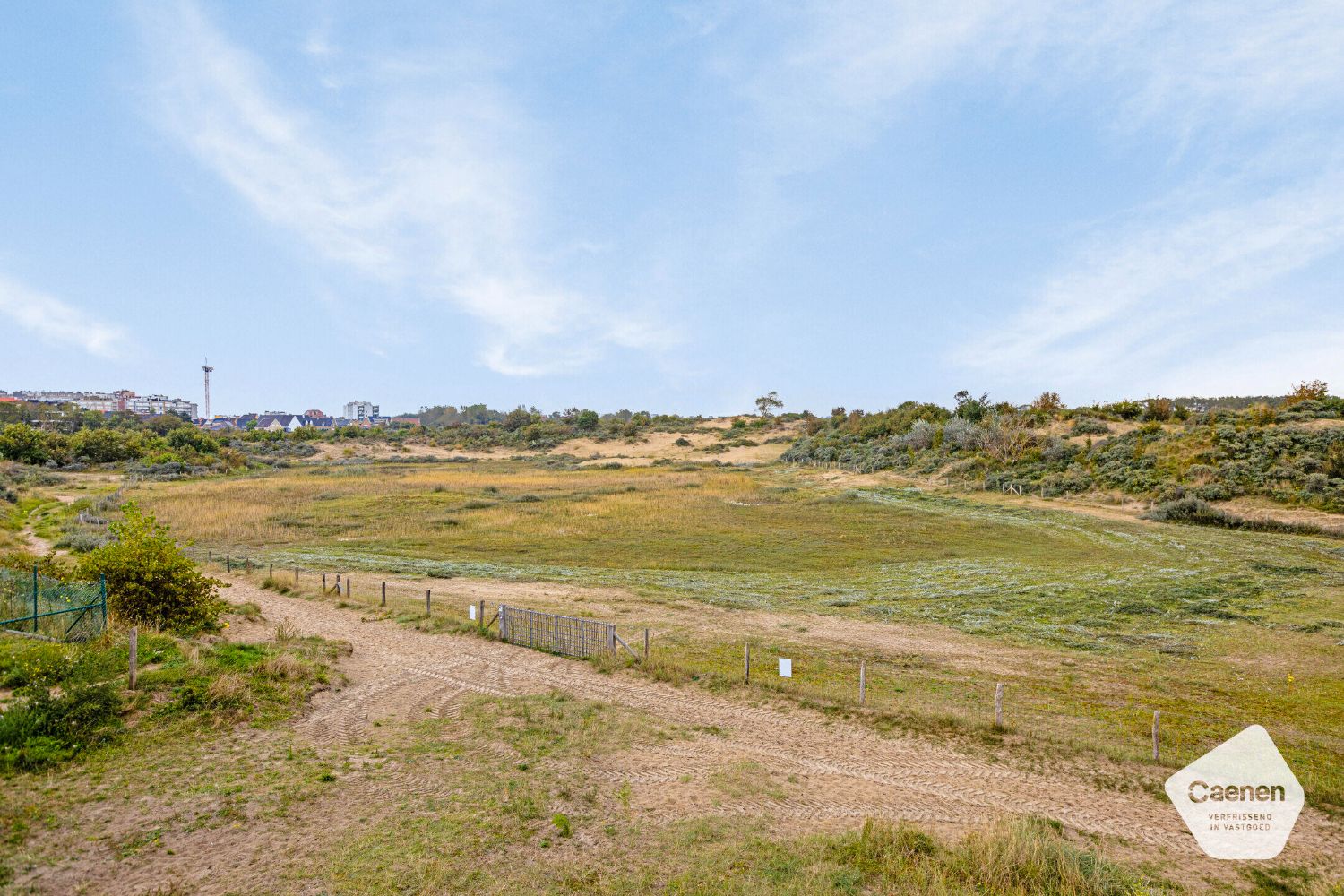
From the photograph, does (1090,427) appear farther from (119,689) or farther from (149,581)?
(119,689)

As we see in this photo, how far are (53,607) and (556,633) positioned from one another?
38.7 feet

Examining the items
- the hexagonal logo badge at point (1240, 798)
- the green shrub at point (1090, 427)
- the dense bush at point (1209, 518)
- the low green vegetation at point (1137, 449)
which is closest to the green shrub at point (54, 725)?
the hexagonal logo badge at point (1240, 798)

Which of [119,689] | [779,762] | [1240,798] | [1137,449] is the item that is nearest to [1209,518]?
[1137,449]

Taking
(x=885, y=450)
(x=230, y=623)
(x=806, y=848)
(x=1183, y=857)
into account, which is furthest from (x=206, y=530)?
(x=885, y=450)

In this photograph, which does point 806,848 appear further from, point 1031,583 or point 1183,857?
point 1031,583

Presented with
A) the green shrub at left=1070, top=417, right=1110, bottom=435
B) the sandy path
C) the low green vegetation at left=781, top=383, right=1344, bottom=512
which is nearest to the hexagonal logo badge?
the sandy path

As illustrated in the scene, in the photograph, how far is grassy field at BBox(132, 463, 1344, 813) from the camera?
1450cm

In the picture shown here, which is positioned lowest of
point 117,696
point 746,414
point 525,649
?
point 525,649

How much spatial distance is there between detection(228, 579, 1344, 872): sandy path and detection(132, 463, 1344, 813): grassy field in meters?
1.23

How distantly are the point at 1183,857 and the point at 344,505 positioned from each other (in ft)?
171

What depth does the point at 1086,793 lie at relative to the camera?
10828 millimetres

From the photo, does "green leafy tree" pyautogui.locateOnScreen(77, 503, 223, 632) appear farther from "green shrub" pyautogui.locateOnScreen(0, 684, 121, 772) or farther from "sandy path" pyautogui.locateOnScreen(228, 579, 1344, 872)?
"green shrub" pyautogui.locateOnScreen(0, 684, 121, 772)

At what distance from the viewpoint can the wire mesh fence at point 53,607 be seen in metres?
14.7

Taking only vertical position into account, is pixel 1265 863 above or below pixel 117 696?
below
